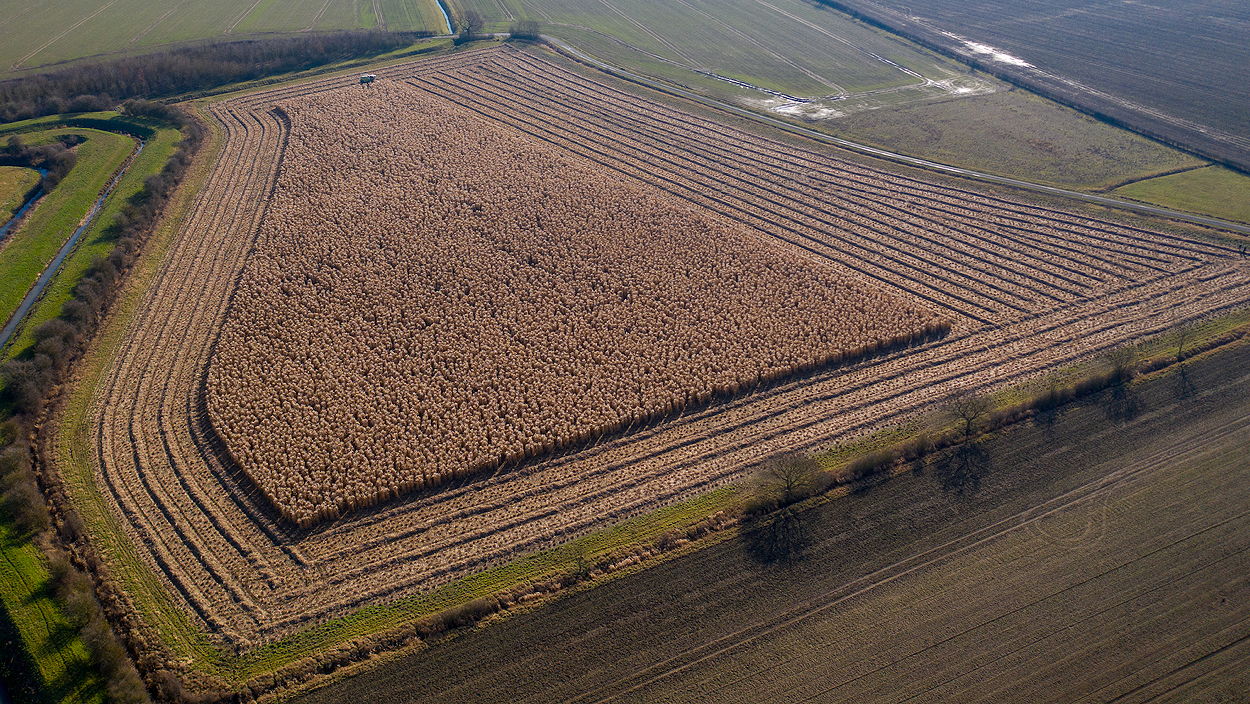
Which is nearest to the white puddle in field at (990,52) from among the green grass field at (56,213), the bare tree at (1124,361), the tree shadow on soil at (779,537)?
the bare tree at (1124,361)

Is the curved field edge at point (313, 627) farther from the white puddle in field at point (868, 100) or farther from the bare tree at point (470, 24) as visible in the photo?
the bare tree at point (470, 24)

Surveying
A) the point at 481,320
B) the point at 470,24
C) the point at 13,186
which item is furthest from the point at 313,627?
the point at 470,24

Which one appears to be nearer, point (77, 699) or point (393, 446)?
point (77, 699)

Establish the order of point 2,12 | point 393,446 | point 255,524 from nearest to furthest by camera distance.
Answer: point 255,524 → point 393,446 → point 2,12

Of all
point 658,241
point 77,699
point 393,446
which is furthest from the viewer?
point 658,241

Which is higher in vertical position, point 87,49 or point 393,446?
point 87,49

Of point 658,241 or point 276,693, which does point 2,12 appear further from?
point 276,693

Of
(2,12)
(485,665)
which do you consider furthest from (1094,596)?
(2,12)

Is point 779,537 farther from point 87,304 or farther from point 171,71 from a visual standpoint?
point 171,71
